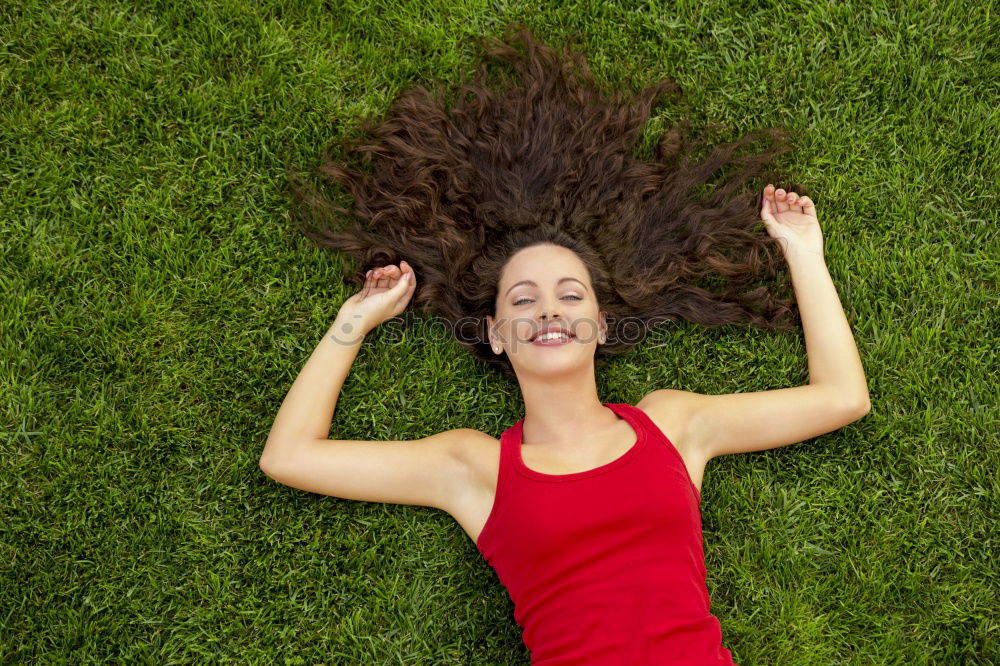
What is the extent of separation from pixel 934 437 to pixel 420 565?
8.56 feet

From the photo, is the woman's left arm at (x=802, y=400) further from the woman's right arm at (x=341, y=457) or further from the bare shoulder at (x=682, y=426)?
the woman's right arm at (x=341, y=457)

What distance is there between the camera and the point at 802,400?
326 centimetres

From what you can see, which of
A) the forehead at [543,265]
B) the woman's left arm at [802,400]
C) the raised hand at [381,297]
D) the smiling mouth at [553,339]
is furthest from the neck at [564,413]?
the raised hand at [381,297]

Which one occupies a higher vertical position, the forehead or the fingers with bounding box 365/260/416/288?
the forehead

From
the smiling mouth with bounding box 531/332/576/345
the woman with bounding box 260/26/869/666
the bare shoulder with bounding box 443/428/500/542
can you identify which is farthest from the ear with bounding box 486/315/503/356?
the bare shoulder with bounding box 443/428/500/542

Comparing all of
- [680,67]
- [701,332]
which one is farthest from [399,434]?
[680,67]

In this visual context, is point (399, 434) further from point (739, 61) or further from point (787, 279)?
point (739, 61)

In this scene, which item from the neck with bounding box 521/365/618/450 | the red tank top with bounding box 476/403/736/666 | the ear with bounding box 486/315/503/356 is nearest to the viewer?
the red tank top with bounding box 476/403/736/666

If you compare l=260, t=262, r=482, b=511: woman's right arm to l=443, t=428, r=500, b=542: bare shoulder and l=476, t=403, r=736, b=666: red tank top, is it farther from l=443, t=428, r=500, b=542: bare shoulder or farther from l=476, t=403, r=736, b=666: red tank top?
l=476, t=403, r=736, b=666: red tank top

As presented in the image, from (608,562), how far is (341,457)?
1234 millimetres

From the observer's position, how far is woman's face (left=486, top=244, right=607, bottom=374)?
306 centimetres

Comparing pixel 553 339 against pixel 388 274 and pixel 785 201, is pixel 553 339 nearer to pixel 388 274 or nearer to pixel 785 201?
pixel 388 274

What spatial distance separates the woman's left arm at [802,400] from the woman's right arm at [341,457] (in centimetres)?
100

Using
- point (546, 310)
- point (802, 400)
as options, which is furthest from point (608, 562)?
point (802, 400)
